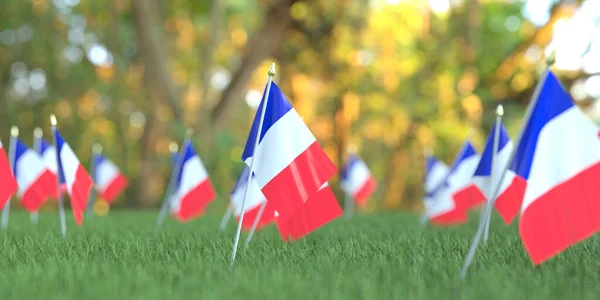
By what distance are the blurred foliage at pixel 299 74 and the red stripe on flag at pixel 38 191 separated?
13.2 meters

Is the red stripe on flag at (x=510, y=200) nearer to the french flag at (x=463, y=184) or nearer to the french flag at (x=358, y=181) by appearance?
the french flag at (x=463, y=184)

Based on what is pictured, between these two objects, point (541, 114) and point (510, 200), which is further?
point (510, 200)

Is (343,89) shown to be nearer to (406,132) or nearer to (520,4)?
(406,132)

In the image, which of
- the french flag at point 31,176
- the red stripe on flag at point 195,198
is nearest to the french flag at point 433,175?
the red stripe on flag at point 195,198

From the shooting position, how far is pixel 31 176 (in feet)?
46.4

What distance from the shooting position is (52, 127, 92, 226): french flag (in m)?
10.3

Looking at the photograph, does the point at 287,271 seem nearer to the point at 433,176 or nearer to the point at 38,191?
the point at 38,191

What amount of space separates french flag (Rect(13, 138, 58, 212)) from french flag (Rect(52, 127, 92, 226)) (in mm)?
3568

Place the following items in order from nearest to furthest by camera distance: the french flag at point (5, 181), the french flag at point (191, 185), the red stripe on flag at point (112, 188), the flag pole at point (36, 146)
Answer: the french flag at point (5, 181), the french flag at point (191, 185), the flag pole at point (36, 146), the red stripe on flag at point (112, 188)

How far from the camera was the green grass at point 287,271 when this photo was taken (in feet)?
17.5

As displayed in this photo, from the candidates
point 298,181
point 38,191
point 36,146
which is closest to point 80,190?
point 38,191

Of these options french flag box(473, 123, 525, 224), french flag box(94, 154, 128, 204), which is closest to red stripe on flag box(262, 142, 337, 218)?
french flag box(473, 123, 525, 224)

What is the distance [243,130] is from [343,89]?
13.1 m

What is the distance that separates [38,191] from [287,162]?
8.16 metres
